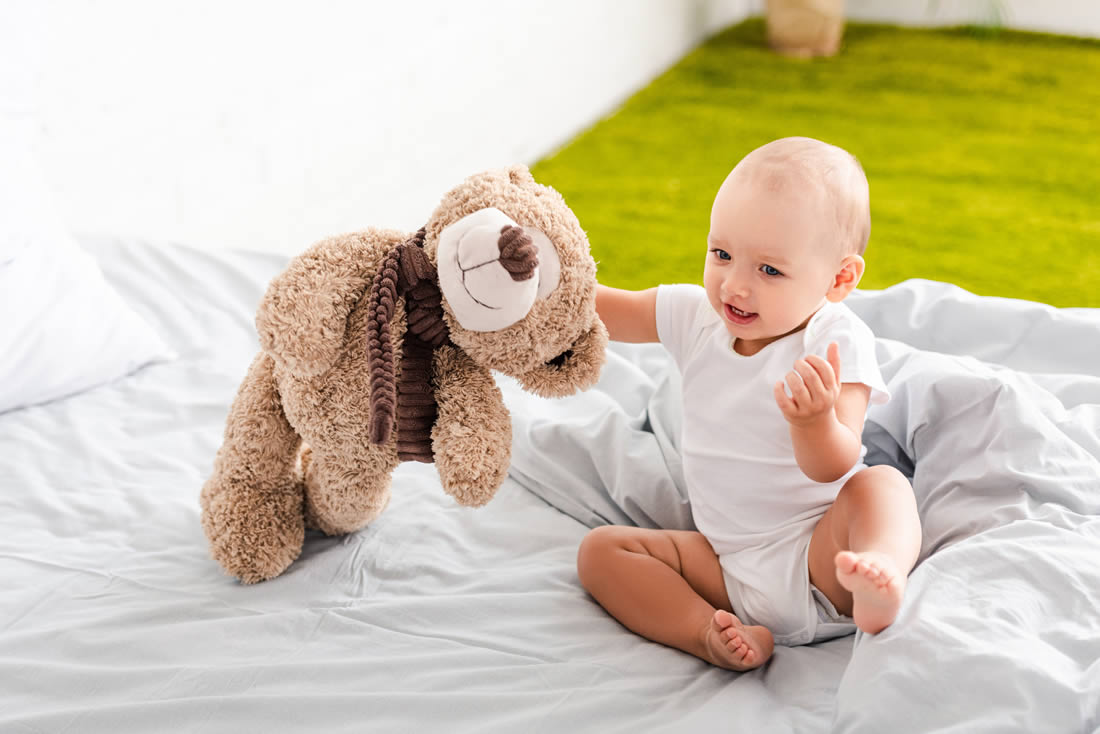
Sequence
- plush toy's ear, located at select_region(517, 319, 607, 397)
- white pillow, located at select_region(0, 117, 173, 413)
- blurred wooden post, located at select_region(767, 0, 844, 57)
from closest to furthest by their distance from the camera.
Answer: plush toy's ear, located at select_region(517, 319, 607, 397)
white pillow, located at select_region(0, 117, 173, 413)
blurred wooden post, located at select_region(767, 0, 844, 57)

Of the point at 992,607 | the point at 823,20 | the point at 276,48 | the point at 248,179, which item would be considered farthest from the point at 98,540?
the point at 823,20

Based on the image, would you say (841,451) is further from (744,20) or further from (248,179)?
(744,20)

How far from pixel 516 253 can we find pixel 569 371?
0.17 meters

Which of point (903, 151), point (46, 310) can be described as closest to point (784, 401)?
point (46, 310)

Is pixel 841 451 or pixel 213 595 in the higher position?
pixel 841 451

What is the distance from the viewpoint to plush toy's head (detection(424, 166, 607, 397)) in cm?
82

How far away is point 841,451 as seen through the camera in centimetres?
88

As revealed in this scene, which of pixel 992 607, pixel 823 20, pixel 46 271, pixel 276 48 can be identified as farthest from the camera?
pixel 823 20

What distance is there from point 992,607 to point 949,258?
169 centimetres

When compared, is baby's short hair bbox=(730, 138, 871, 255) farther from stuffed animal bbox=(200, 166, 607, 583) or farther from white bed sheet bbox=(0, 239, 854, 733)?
white bed sheet bbox=(0, 239, 854, 733)

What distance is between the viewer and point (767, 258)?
919mm

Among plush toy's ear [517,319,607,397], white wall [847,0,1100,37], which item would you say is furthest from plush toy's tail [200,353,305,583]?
white wall [847,0,1100,37]

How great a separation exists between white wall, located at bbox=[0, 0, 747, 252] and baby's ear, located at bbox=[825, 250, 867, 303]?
44.3 inches

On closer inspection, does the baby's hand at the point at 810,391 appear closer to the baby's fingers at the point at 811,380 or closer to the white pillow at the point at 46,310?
the baby's fingers at the point at 811,380
